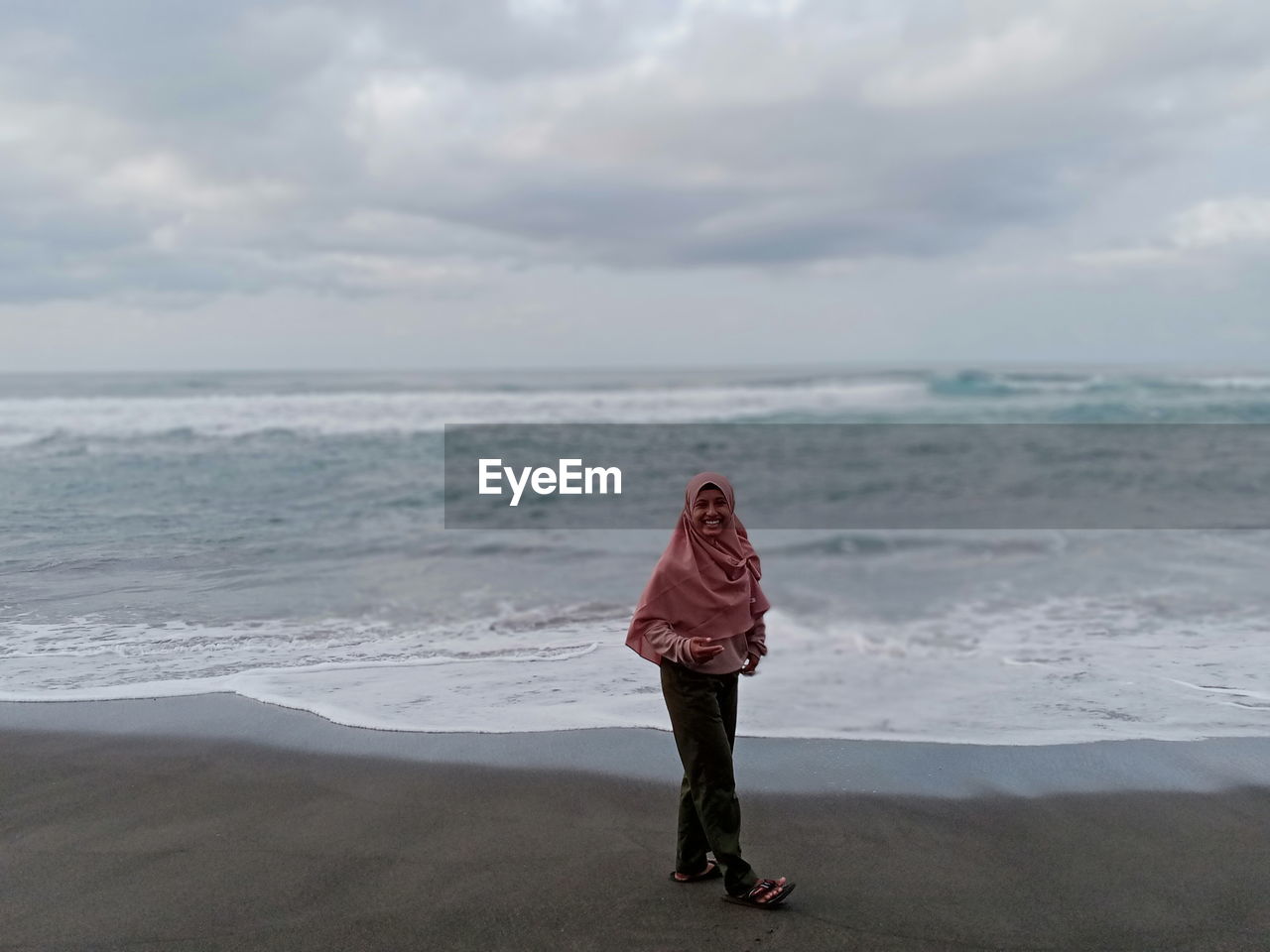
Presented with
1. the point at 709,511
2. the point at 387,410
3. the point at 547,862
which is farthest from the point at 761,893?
the point at 387,410

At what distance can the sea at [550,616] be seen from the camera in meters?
5.99

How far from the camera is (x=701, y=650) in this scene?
10.9 feet

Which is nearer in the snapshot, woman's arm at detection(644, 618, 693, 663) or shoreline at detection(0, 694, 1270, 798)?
woman's arm at detection(644, 618, 693, 663)

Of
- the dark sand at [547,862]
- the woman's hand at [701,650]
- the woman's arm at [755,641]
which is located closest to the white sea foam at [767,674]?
the dark sand at [547,862]

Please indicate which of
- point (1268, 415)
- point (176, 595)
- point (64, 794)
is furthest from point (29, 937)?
point (1268, 415)

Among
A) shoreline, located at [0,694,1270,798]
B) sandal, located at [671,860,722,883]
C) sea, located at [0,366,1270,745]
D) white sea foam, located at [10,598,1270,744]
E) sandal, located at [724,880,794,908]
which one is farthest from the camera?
sea, located at [0,366,1270,745]

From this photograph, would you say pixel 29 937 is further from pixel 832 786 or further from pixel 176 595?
pixel 176 595

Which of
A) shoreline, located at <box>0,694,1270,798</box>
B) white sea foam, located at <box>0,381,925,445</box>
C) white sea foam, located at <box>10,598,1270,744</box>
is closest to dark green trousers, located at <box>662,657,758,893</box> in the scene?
shoreline, located at <box>0,694,1270,798</box>

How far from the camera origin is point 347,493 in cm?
1628

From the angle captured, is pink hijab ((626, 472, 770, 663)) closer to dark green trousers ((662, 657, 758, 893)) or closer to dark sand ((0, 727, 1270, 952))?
dark green trousers ((662, 657, 758, 893))

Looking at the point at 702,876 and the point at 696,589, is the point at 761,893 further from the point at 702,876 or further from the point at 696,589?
the point at 696,589

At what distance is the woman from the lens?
350 centimetres

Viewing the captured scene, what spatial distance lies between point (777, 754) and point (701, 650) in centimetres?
206

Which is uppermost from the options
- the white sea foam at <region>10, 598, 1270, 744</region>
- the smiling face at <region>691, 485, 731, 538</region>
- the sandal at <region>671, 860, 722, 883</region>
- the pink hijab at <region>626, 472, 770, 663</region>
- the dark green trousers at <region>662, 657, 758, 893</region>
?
the smiling face at <region>691, 485, 731, 538</region>
